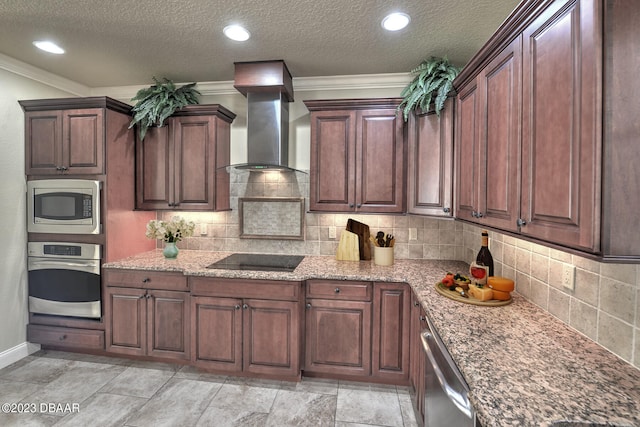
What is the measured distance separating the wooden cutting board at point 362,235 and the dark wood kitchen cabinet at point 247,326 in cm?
77

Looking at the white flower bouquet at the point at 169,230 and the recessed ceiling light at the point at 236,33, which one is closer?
the recessed ceiling light at the point at 236,33

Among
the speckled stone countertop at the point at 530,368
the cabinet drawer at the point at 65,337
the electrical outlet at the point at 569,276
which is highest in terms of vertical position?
the electrical outlet at the point at 569,276

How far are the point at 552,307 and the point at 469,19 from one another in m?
1.85

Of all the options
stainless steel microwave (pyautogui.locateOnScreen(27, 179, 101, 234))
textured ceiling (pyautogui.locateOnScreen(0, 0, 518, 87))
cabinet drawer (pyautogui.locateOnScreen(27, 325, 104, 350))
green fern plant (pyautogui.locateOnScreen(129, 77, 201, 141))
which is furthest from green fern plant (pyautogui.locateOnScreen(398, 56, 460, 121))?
cabinet drawer (pyautogui.locateOnScreen(27, 325, 104, 350))

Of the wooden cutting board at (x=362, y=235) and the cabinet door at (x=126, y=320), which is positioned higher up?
the wooden cutting board at (x=362, y=235)

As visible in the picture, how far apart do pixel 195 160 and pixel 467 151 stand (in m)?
2.33

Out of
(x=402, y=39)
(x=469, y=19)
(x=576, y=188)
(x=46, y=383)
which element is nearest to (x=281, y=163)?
(x=402, y=39)

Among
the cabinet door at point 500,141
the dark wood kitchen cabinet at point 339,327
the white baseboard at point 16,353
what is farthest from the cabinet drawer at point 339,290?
the white baseboard at point 16,353

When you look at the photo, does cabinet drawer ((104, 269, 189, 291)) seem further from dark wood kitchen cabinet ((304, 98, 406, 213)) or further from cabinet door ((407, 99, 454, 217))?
cabinet door ((407, 99, 454, 217))

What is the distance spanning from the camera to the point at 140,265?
8.31 ft

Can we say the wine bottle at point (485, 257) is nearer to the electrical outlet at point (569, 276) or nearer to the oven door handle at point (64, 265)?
the electrical outlet at point (569, 276)

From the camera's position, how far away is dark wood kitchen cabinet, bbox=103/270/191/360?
8.17ft

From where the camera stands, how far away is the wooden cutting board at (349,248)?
273 cm

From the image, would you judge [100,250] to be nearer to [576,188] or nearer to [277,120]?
[277,120]
